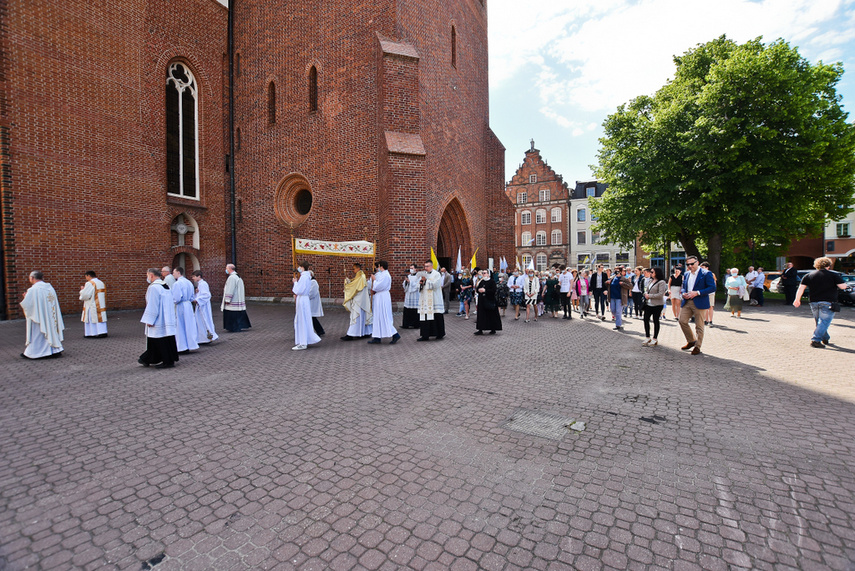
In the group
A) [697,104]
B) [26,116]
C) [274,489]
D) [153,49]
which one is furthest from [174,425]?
[697,104]

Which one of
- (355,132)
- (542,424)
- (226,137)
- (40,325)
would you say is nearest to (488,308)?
(542,424)

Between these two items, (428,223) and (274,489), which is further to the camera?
(428,223)

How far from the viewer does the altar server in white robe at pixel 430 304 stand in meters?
9.49

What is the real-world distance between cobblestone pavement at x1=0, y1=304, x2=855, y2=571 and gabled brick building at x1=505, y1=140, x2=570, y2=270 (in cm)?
4530

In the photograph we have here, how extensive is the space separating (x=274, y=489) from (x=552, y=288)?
1189cm

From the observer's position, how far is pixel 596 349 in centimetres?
818

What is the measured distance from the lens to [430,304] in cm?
950

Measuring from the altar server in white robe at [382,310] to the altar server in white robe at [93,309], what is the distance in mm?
6718

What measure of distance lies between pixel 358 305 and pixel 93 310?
642 cm

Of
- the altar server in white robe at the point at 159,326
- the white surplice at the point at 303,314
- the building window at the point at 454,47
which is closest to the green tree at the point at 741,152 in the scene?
the building window at the point at 454,47

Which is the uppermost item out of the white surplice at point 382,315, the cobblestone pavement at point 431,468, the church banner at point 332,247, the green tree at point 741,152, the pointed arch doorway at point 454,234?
the green tree at point 741,152

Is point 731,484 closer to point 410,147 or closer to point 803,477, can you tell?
point 803,477

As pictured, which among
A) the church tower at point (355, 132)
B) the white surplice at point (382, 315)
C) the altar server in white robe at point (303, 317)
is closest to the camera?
the altar server in white robe at point (303, 317)

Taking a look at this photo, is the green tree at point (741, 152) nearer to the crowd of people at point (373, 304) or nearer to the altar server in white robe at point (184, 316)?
the crowd of people at point (373, 304)
